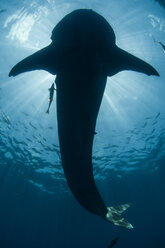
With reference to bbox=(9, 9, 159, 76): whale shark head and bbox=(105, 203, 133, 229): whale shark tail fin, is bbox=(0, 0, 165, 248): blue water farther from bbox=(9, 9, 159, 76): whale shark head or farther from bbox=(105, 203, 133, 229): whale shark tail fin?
bbox=(105, 203, 133, 229): whale shark tail fin

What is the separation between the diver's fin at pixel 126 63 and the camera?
11.0 feet

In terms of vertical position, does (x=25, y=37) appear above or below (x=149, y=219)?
above

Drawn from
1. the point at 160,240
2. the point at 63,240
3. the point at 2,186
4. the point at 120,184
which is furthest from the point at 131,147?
the point at 160,240

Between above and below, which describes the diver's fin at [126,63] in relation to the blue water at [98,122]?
below

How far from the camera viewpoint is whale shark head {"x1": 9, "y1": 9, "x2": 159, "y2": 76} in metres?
3.04

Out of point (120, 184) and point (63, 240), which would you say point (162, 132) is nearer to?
point (120, 184)

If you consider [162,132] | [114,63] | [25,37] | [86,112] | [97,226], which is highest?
[25,37]

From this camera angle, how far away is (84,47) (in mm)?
2988

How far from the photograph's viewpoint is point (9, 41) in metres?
11.4

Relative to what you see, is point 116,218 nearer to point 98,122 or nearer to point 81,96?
point 81,96

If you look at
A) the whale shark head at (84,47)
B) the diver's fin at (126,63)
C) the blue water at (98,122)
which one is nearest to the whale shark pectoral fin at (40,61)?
the whale shark head at (84,47)

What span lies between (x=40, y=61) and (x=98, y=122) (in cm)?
1339

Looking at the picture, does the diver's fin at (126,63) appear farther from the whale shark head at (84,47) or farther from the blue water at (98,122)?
the blue water at (98,122)

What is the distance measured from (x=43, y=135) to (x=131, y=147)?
11.0 m
